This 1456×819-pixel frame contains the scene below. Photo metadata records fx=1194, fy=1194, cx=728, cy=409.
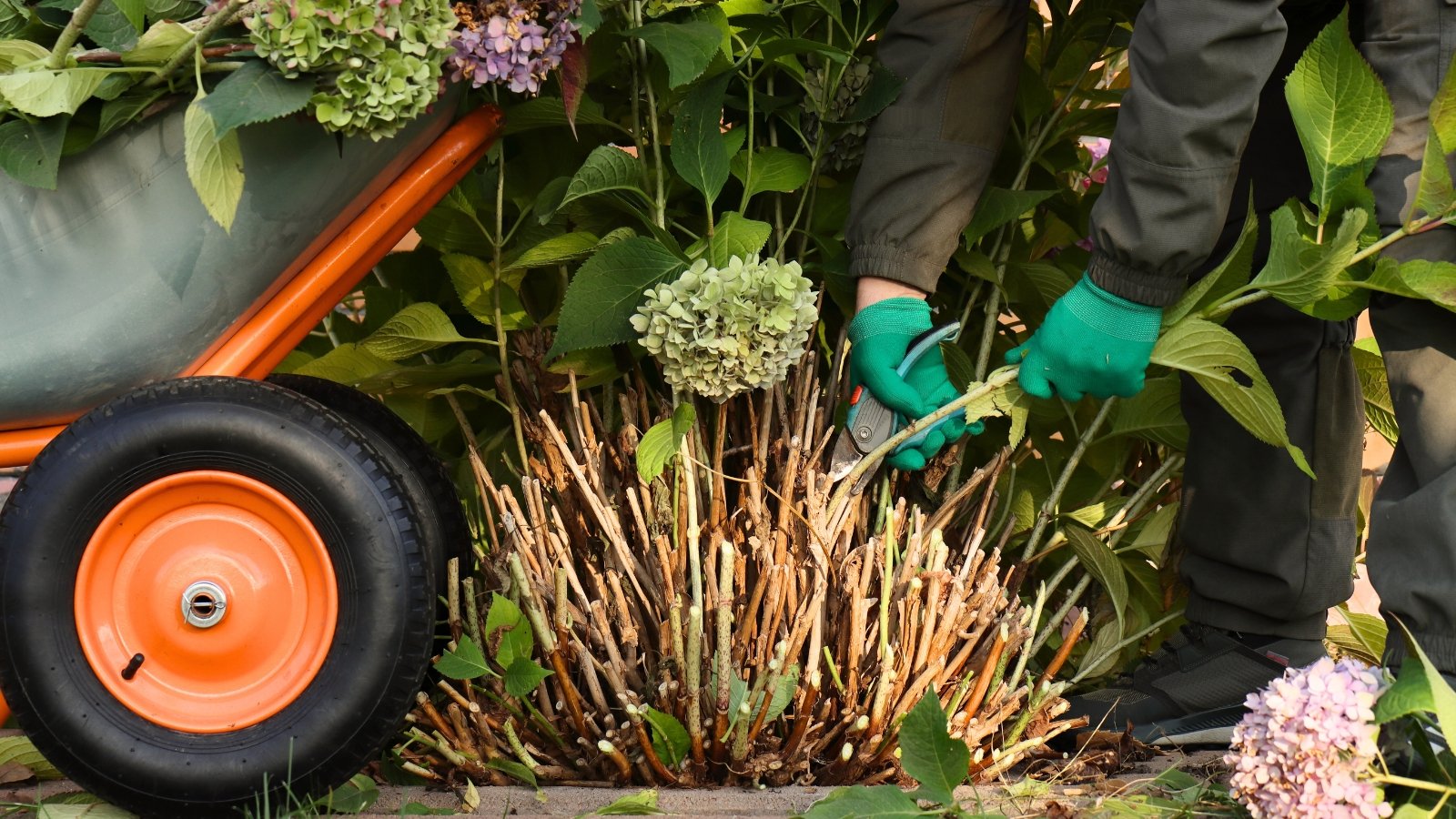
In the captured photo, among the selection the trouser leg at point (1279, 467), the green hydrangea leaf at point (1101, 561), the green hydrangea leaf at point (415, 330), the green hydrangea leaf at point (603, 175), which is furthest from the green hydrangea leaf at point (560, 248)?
the trouser leg at point (1279, 467)

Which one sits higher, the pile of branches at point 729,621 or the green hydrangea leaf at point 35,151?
the green hydrangea leaf at point 35,151

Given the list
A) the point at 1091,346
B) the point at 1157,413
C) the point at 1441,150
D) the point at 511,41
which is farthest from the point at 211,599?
the point at 1441,150

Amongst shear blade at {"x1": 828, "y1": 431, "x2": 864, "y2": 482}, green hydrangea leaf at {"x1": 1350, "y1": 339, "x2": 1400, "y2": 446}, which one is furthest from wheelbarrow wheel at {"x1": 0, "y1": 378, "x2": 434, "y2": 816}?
green hydrangea leaf at {"x1": 1350, "y1": 339, "x2": 1400, "y2": 446}

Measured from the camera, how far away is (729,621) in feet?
4.51

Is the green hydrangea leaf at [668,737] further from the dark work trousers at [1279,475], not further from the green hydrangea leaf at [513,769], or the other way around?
the dark work trousers at [1279,475]

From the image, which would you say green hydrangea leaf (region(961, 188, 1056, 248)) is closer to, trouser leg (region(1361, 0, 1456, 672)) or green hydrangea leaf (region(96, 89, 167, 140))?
trouser leg (region(1361, 0, 1456, 672))

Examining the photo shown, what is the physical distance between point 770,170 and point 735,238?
0.15 metres

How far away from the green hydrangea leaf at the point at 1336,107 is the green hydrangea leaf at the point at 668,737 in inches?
37.6

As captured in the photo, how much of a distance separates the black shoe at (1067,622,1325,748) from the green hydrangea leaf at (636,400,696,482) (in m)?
0.72

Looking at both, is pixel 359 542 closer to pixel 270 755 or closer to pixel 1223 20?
pixel 270 755

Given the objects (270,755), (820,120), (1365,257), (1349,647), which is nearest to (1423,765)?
(1365,257)

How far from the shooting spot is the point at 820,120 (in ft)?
Result: 5.37

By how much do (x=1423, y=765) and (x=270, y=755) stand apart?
1.19 meters

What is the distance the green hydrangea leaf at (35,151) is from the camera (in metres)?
1.23
